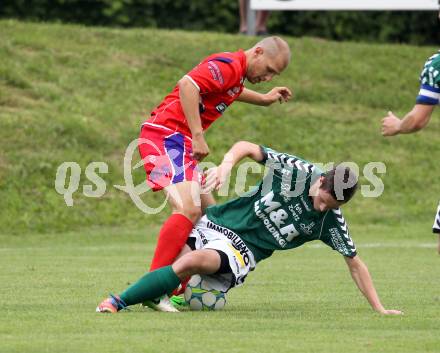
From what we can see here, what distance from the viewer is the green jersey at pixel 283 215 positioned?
8.13 m

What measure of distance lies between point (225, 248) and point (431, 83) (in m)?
1.87

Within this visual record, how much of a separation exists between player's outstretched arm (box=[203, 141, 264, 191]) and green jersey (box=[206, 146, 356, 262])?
0.14m

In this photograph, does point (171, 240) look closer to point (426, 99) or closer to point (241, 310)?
point (241, 310)

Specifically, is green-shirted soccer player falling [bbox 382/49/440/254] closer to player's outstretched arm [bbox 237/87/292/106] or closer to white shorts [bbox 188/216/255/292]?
white shorts [bbox 188/216/255/292]

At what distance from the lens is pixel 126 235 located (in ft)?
54.6

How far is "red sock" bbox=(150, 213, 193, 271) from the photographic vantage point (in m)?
8.33

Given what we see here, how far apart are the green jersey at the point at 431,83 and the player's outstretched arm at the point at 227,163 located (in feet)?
3.72

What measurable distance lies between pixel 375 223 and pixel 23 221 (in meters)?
5.23

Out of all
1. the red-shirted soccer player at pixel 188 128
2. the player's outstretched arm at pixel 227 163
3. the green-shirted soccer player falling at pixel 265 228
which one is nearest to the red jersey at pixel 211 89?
the red-shirted soccer player at pixel 188 128

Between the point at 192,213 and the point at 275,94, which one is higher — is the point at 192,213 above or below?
below

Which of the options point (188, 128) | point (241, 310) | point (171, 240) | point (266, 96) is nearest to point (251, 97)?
point (266, 96)

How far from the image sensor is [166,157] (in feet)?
28.1

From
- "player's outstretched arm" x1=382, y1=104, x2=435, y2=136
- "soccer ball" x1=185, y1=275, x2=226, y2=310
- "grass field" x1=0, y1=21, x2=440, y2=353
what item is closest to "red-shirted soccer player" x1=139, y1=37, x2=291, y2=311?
"soccer ball" x1=185, y1=275, x2=226, y2=310

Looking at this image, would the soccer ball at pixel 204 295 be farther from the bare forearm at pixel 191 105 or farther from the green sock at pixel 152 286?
the bare forearm at pixel 191 105
